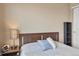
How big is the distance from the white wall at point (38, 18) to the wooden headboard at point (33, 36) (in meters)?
0.04

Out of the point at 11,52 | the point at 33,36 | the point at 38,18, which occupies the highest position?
the point at 38,18

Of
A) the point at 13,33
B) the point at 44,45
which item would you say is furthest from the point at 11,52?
the point at 44,45

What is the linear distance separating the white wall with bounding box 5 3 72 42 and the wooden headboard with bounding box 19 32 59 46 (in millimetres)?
41

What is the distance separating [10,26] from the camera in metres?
1.31

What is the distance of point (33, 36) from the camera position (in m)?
1.37

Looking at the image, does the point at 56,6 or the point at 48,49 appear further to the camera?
the point at 48,49

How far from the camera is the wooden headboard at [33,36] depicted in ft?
4.37

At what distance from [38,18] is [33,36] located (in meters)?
0.21

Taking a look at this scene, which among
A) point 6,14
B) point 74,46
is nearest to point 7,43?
point 6,14

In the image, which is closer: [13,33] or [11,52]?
[11,52]

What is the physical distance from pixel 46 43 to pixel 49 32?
0.43 ft

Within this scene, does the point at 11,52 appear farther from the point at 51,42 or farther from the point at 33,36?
the point at 51,42

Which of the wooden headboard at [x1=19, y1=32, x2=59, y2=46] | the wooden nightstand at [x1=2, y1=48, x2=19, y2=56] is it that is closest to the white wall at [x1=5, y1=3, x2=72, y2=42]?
the wooden headboard at [x1=19, y1=32, x2=59, y2=46]

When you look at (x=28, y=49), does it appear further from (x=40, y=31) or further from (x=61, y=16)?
(x=61, y=16)
